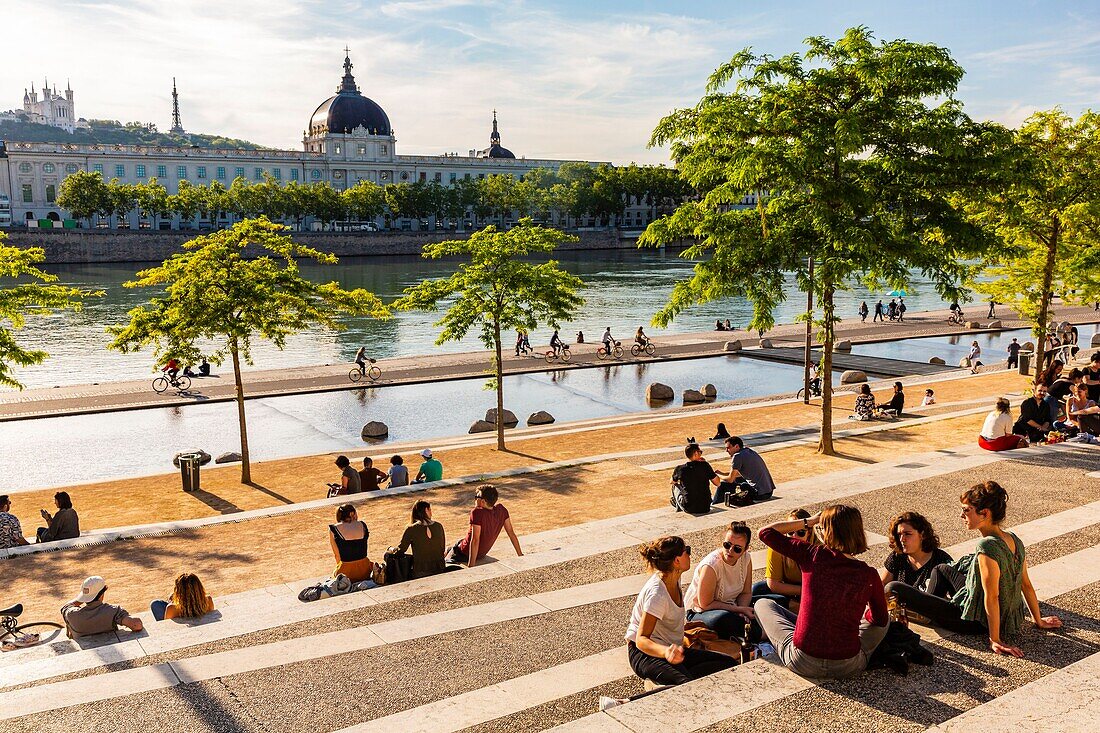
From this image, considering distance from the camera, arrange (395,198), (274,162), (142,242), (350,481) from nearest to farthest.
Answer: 1. (350,481)
2. (142,242)
3. (395,198)
4. (274,162)

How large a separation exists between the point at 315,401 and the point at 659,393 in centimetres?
1207

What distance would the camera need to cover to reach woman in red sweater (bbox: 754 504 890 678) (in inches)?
236

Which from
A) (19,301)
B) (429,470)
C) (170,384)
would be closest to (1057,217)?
(429,470)

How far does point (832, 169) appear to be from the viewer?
15320 millimetres

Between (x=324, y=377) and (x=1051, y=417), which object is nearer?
(x=1051, y=417)

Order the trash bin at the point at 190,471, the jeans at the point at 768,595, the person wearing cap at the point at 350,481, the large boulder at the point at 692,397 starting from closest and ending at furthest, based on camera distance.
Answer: the jeans at the point at 768,595, the person wearing cap at the point at 350,481, the trash bin at the point at 190,471, the large boulder at the point at 692,397

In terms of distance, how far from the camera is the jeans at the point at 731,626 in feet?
23.2

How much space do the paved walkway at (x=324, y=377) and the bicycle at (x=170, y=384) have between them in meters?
0.27

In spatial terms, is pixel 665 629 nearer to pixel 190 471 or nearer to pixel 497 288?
pixel 190 471

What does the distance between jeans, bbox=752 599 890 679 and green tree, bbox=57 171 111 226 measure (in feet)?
442

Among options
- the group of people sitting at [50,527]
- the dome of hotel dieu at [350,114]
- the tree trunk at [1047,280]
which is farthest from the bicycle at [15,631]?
the dome of hotel dieu at [350,114]

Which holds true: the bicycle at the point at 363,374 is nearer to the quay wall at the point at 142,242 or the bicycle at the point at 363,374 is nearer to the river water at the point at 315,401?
the river water at the point at 315,401

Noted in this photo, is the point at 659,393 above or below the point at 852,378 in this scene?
below

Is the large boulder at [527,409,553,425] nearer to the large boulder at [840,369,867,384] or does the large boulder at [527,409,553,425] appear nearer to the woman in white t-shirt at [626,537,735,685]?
the large boulder at [840,369,867,384]
